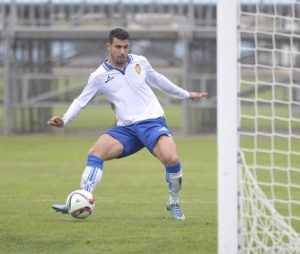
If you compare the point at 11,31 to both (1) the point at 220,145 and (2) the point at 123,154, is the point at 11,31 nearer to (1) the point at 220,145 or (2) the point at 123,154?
(2) the point at 123,154

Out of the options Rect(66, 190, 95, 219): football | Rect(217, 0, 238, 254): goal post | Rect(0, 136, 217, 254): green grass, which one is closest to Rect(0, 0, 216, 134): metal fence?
Rect(0, 136, 217, 254): green grass

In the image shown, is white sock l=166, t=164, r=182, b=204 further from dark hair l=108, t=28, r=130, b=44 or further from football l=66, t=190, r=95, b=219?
dark hair l=108, t=28, r=130, b=44

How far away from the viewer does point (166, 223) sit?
10.4m

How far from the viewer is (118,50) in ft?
34.8

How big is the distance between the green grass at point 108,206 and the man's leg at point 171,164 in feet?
0.53

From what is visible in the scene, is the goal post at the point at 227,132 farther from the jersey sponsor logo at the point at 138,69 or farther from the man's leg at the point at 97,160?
the jersey sponsor logo at the point at 138,69

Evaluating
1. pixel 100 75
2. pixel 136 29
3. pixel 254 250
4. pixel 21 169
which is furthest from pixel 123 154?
pixel 136 29

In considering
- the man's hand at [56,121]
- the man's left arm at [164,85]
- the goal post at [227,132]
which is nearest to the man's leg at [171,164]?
the man's left arm at [164,85]

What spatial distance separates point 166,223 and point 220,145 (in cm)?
308

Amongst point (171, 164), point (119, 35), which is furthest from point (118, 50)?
point (171, 164)

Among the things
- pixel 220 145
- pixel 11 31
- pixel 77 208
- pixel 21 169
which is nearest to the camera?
pixel 220 145

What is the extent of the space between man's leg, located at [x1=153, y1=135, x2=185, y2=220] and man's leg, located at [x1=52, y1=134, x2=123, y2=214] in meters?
0.45

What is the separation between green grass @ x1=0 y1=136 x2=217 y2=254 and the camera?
893cm

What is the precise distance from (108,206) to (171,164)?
6.04 ft
